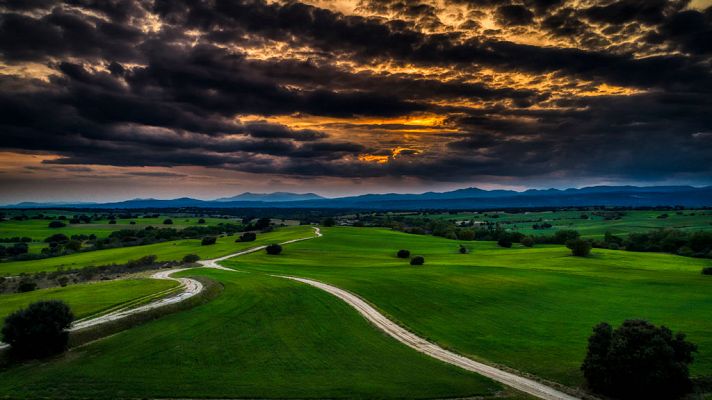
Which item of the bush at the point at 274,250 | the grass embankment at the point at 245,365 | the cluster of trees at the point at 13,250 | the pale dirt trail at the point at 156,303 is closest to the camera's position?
the grass embankment at the point at 245,365

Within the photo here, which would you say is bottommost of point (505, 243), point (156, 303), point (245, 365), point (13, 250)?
point (505, 243)

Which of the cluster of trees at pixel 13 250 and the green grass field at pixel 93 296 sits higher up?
the green grass field at pixel 93 296

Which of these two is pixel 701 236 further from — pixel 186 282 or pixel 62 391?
pixel 62 391

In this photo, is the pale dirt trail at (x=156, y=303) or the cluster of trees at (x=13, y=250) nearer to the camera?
the pale dirt trail at (x=156, y=303)

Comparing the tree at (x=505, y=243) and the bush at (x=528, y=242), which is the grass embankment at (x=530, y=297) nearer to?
the tree at (x=505, y=243)

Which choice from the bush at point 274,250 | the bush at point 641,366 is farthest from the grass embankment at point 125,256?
the bush at point 641,366

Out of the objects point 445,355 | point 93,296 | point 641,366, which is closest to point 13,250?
point 93,296

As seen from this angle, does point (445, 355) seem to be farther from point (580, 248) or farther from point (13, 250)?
point (13, 250)

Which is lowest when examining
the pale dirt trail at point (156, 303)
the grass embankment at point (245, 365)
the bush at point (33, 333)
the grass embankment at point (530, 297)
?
the grass embankment at point (530, 297)
